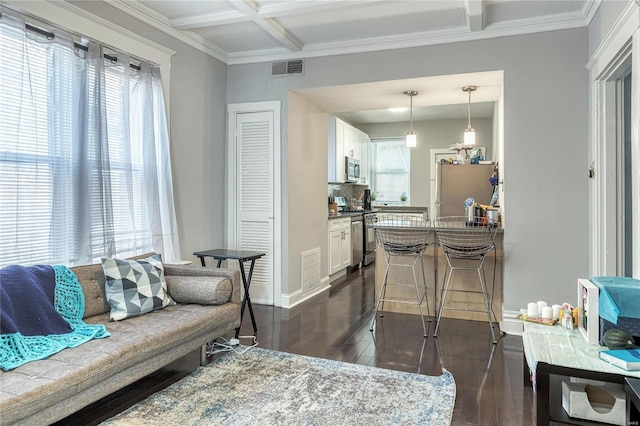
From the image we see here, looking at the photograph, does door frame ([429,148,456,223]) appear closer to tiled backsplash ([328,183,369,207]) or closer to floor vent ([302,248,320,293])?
tiled backsplash ([328,183,369,207])

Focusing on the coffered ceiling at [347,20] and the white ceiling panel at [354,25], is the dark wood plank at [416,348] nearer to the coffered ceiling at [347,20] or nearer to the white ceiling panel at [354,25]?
the white ceiling panel at [354,25]

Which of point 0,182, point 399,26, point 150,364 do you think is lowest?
→ point 150,364

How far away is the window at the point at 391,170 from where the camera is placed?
8812 mm

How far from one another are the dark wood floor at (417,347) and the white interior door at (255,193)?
45cm

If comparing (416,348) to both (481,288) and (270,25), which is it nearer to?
(481,288)

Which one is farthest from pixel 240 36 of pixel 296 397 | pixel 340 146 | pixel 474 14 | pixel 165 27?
pixel 296 397

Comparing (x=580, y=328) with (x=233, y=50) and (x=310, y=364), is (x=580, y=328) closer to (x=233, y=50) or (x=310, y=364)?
(x=310, y=364)

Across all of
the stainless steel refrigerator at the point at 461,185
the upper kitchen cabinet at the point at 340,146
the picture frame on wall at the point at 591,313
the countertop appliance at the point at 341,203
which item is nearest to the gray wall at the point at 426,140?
the upper kitchen cabinet at the point at 340,146

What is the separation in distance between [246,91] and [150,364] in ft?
10.4

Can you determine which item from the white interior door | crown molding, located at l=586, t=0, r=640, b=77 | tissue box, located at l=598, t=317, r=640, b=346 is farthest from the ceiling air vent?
tissue box, located at l=598, t=317, r=640, b=346

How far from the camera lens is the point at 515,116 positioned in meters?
3.63

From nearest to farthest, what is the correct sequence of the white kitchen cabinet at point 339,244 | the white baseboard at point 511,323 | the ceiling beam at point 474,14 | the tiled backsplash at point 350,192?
1. the ceiling beam at point 474,14
2. the white baseboard at point 511,323
3. the white kitchen cabinet at point 339,244
4. the tiled backsplash at point 350,192

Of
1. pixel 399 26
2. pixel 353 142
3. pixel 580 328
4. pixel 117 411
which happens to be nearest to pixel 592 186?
pixel 580 328

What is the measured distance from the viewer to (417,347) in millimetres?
3211
